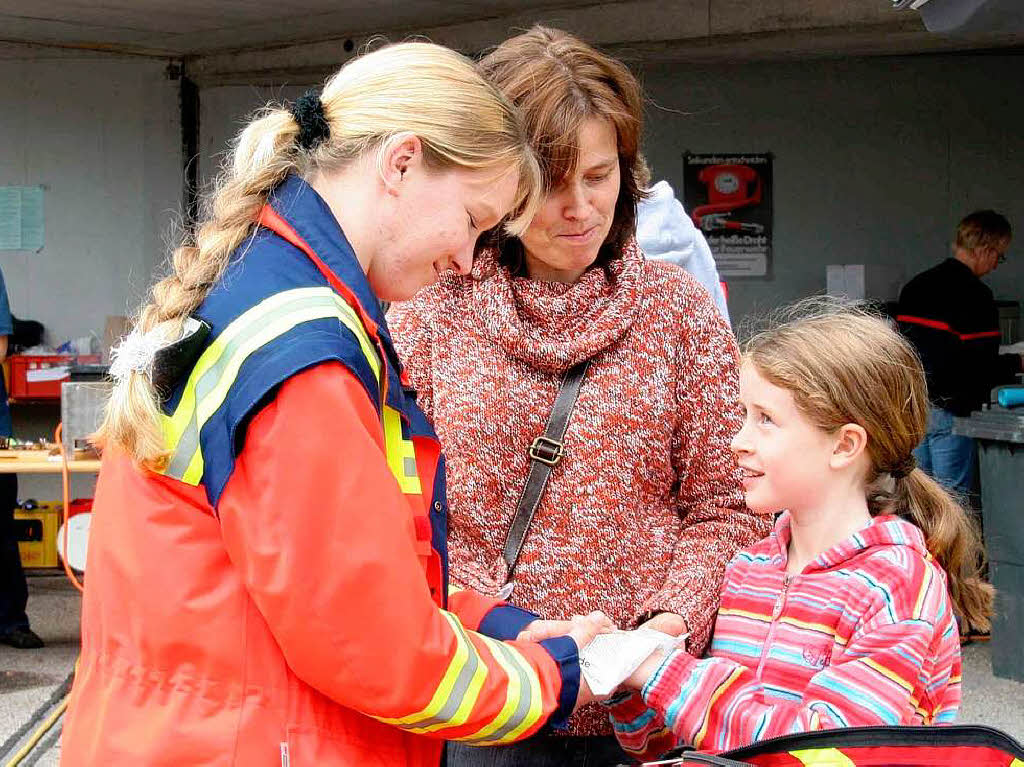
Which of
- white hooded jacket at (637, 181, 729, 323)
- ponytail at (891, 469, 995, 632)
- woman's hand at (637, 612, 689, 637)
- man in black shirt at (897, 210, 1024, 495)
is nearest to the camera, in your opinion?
woman's hand at (637, 612, 689, 637)

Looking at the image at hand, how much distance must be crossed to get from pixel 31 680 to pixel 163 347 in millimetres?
4678

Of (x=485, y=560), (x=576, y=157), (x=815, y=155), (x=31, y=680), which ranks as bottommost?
(x=31, y=680)

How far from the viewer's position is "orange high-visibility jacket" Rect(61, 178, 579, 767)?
4.03 feet

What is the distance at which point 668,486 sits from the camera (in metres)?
1.91

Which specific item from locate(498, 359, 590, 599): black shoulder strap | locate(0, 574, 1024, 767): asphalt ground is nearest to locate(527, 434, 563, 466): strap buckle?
locate(498, 359, 590, 599): black shoulder strap

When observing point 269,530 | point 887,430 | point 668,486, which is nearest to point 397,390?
point 269,530

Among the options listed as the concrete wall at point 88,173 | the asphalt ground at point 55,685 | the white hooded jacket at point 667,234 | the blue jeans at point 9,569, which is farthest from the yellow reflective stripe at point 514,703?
the concrete wall at point 88,173

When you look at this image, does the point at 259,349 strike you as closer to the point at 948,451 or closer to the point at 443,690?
the point at 443,690

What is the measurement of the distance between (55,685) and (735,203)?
6.05 meters

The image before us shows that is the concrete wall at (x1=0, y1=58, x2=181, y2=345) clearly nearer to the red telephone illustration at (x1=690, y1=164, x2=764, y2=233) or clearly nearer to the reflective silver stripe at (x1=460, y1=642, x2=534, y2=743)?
the red telephone illustration at (x1=690, y1=164, x2=764, y2=233)

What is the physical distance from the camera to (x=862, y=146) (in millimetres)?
9281

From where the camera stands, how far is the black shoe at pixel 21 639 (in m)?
5.94

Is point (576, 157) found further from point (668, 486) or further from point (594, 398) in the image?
point (668, 486)

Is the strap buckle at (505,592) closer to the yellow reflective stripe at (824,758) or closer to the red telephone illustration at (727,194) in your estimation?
the yellow reflective stripe at (824,758)
